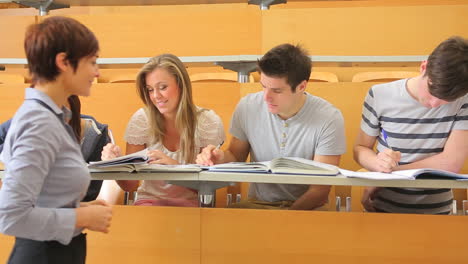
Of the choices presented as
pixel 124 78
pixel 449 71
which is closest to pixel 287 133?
pixel 449 71

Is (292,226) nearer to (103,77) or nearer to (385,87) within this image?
(385,87)

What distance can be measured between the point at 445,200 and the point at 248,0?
1696 mm

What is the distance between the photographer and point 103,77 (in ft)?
11.0

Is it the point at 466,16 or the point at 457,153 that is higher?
the point at 466,16

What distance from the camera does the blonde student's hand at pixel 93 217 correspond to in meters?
1.10

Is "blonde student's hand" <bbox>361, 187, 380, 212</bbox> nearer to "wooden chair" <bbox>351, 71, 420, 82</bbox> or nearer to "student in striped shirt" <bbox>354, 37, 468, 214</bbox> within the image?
"student in striped shirt" <bbox>354, 37, 468, 214</bbox>

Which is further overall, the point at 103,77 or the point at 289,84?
the point at 103,77

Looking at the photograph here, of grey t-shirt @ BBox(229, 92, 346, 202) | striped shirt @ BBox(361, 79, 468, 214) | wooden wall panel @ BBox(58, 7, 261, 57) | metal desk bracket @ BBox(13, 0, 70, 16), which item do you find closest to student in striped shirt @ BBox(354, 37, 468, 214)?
striped shirt @ BBox(361, 79, 468, 214)

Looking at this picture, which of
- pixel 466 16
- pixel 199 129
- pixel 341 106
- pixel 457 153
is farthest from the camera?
pixel 466 16

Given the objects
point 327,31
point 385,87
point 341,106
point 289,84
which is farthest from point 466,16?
point 289,84

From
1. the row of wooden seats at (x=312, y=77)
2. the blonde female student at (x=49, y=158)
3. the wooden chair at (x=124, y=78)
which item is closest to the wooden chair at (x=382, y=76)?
the row of wooden seats at (x=312, y=77)

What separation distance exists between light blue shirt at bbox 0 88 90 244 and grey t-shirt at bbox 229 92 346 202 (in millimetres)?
975

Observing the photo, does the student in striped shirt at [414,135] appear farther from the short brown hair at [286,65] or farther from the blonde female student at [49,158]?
the blonde female student at [49,158]

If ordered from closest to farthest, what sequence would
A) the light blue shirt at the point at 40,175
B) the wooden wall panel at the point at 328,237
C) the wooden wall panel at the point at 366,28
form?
1. the light blue shirt at the point at 40,175
2. the wooden wall panel at the point at 328,237
3. the wooden wall panel at the point at 366,28
